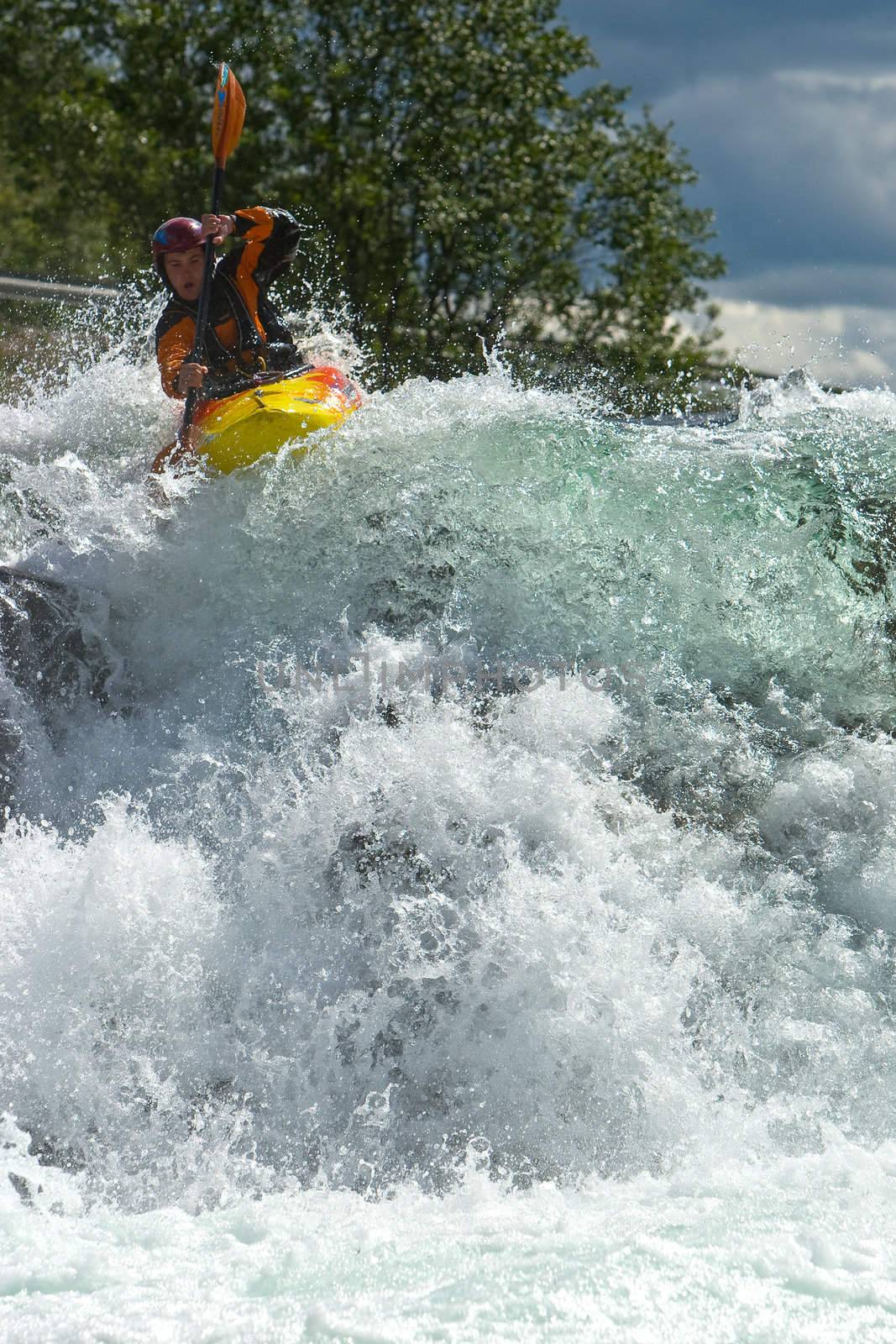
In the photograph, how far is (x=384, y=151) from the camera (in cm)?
1156

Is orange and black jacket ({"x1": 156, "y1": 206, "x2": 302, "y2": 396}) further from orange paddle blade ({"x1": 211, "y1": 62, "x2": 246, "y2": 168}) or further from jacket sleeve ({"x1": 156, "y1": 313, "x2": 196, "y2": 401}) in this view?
orange paddle blade ({"x1": 211, "y1": 62, "x2": 246, "y2": 168})

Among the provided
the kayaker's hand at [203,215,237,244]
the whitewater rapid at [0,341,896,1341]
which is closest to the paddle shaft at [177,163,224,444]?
the kayaker's hand at [203,215,237,244]

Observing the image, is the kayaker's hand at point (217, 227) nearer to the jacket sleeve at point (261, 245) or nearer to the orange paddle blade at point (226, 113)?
the jacket sleeve at point (261, 245)

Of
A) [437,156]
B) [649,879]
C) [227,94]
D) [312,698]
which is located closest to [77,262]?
[437,156]

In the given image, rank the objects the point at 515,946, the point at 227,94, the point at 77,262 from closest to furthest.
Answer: the point at 515,946, the point at 227,94, the point at 77,262

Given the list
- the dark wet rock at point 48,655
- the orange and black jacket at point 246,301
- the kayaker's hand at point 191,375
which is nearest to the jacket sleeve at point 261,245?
the orange and black jacket at point 246,301

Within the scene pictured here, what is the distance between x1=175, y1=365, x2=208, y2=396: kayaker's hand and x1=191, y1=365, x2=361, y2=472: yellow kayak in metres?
0.09

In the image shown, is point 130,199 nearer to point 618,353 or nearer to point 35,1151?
point 618,353

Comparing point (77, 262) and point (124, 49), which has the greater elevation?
point (124, 49)

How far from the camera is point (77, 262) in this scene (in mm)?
12453

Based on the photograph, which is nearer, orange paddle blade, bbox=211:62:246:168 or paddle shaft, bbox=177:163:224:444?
paddle shaft, bbox=177:163:224:444

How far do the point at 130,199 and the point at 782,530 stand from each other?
9.79 m

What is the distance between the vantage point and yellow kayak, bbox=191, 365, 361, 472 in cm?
441

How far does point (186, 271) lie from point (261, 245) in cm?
40
